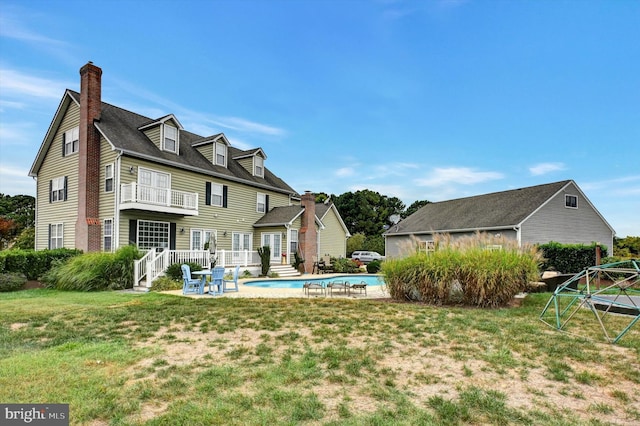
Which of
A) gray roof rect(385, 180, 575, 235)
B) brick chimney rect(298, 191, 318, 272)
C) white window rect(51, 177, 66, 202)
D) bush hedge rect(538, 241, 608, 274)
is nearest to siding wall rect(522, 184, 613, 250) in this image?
gray roof rect(385, 180, 575, 235)

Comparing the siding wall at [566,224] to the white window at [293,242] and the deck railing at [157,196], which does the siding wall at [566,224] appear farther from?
the deck railing at [157,196]

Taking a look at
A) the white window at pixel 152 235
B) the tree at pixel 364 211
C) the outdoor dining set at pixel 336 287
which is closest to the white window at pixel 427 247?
the outdoor dining set at pixel 336 287

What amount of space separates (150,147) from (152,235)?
4.62 metres

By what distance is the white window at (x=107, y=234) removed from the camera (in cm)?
1781

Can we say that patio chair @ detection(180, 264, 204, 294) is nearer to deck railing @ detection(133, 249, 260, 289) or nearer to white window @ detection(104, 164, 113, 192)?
deck railing @ detection(133, 249, 260, 289)

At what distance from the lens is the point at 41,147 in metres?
21.1

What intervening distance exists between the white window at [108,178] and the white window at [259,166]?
995 cm

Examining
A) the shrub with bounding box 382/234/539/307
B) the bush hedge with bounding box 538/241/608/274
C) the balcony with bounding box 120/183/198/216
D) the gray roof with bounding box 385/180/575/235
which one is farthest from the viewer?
the gray roof with bounding box 385/180/575/235

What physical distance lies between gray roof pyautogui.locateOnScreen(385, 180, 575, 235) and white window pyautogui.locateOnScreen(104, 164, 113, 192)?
1829 cm

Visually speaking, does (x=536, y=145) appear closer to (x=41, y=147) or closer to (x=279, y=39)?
(x=279, y=39)

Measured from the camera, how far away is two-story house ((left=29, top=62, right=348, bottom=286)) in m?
17.8

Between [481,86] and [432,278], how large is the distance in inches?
482

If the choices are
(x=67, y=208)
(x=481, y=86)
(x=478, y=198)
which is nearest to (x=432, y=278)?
(x=481, y=86)

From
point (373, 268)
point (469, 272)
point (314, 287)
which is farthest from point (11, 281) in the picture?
point (373, 268)
